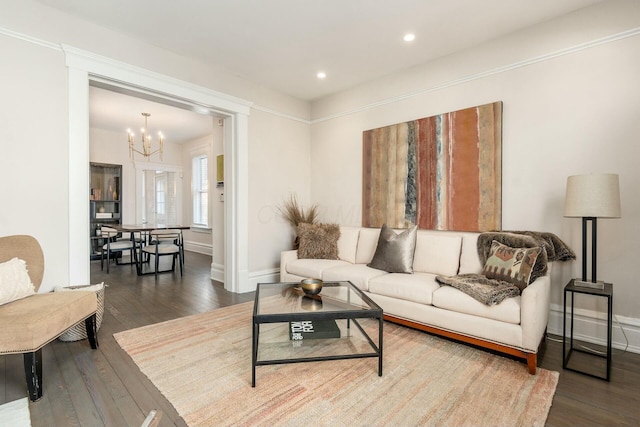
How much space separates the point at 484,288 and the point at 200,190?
6.90 metres

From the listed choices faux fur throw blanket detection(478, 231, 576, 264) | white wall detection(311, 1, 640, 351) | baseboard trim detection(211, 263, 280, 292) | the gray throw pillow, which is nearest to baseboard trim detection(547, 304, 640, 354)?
white wall detection(311, 1, 640, 351)


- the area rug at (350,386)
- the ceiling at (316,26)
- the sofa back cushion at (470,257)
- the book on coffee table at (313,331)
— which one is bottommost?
the area rug at (350,386)

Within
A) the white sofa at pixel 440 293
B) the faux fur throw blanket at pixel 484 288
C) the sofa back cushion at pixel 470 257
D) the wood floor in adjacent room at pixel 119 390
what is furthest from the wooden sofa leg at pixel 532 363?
the sofa back cushion at pixel 470 257

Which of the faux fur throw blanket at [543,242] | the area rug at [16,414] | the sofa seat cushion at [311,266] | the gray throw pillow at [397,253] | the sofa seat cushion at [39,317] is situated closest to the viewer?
the area rug at [16,414]

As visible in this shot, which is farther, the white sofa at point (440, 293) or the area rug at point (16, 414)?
the white sofa at point (440, 293)

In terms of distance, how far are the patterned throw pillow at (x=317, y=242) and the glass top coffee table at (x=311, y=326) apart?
1225 millimetres

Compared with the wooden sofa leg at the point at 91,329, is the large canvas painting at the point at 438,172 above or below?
above

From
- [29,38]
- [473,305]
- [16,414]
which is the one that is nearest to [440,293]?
[473,305]

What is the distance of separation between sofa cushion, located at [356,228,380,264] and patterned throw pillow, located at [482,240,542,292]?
1299 mm

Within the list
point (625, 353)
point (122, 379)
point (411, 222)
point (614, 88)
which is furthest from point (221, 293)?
point (614, 88)

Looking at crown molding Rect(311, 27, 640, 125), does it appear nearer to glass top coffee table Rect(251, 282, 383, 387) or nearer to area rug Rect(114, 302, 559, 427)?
glass top coffee table Rect(251, 282, 383, 387)

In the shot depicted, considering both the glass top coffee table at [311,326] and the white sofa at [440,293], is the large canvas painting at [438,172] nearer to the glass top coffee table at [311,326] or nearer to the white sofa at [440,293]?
the white sofa at [440,293]

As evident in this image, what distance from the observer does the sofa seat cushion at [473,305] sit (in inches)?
86.1

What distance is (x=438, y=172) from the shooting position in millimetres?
3479
